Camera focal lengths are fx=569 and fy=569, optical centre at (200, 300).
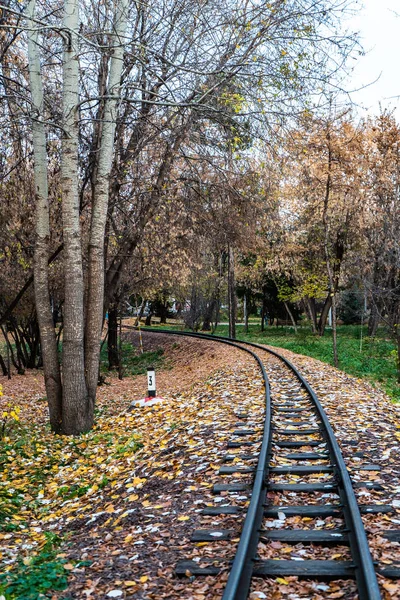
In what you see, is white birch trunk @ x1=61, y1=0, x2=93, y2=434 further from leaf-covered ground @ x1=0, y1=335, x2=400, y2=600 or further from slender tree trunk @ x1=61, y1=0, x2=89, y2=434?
leaf-covered ground @ x1=0, y1=335, x2=400, y2=600

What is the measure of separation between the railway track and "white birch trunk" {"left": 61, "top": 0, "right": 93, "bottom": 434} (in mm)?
3029

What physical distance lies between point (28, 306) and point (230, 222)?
8.23m

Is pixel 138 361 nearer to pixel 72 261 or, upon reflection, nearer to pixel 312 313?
pixel 312 313

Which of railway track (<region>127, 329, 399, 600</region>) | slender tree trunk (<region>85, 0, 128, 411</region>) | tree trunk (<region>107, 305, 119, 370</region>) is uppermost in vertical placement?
slender tree trunk (<region>85, 0, 128, 411</region>)

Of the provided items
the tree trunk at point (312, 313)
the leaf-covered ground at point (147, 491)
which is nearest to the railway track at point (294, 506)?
the leaf-covered ground at point (147, 491)

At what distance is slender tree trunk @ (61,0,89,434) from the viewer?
387 inches

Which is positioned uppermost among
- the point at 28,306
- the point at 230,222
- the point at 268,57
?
the point at 268,57

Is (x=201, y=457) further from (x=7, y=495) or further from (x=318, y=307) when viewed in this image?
(x=318, y=307)

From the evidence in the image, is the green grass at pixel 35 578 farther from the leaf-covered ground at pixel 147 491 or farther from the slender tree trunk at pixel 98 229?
the slender tree trunk at pixel 98 229

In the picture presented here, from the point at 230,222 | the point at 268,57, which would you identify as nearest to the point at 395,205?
the point at 230,222

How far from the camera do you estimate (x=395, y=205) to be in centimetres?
2142

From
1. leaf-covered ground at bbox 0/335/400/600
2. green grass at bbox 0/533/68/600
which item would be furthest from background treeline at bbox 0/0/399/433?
green grass at bbox 0/533/68/600

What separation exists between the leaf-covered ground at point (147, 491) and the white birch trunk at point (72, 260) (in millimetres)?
591

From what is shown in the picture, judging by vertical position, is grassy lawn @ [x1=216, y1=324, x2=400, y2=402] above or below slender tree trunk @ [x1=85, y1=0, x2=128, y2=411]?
below
